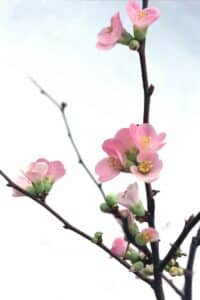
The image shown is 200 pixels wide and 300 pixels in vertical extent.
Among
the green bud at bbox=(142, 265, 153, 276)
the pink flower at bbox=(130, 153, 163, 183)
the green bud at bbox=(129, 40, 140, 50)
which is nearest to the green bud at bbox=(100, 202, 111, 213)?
the pink flower at bbox=(130, 153, 163, 183)

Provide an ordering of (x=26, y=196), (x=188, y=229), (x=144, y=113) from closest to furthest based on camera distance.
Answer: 1. (x=188, y=229)
2. (x=144, y=113)
3. (x=26, y=196)

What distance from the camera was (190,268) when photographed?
162 centimetres

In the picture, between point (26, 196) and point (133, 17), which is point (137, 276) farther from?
point (133, 17)

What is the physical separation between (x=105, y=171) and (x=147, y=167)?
0.12m

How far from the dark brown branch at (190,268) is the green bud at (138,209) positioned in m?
0.15

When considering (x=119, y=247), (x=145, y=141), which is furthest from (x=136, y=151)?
(x=119, y=247)

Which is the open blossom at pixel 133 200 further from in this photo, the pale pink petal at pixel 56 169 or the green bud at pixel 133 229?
the pale pink petal at pixel 56 169

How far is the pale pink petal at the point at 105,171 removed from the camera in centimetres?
161

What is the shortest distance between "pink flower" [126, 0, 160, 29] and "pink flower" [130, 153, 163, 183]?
40cm

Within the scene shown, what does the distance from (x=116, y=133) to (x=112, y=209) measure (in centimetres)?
20

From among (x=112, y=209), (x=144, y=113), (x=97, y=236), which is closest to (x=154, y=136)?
(x=144, y=113)

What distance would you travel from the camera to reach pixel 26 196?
1.72 meters

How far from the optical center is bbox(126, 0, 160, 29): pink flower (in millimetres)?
1732

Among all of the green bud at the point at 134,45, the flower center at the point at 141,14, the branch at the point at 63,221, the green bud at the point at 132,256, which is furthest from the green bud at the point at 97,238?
the flower center at the point at 141,14
